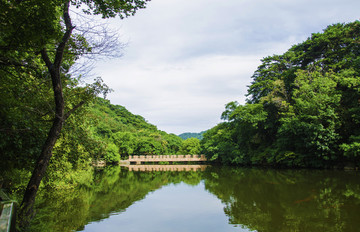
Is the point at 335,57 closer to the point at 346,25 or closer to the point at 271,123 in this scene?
the point at 346,25

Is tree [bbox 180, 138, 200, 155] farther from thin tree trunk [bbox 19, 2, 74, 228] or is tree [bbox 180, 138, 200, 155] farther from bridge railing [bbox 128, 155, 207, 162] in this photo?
thin tree trunk [bbox 19, 2, 74, 228]

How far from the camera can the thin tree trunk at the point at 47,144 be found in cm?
437

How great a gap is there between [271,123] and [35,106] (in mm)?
21329

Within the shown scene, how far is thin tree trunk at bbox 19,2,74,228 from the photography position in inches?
172

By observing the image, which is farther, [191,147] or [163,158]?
[191,147]

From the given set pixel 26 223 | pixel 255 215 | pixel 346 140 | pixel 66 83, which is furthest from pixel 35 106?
pixel 346 140

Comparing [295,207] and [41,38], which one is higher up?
[41,38]

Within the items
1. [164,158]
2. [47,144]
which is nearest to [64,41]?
[47,144]

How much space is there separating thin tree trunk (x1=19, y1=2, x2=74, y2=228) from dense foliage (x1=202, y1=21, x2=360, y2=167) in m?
16.2

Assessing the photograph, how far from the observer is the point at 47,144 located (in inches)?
182

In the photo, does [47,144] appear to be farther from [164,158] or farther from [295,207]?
[164,158]

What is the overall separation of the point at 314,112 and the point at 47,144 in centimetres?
1745

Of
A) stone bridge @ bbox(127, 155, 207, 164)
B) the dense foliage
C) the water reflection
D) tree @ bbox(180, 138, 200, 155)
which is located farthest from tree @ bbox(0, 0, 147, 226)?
tree @ bbox(180, 138, 200, 155)

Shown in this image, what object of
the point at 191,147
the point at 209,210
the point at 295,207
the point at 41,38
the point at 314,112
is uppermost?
the point at 314,112
